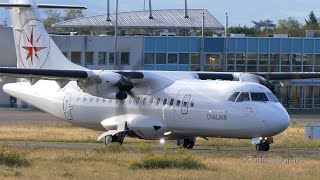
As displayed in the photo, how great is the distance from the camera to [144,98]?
38.6 metres

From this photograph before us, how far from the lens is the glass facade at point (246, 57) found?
7900 cm

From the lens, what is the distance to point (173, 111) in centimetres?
3731

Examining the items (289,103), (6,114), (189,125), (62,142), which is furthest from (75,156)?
(289,103)

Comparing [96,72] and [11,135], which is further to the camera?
[11,135]

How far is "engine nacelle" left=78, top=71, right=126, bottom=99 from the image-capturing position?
124 ft

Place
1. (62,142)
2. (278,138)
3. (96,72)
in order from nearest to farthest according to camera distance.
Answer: (96,72), (62,142), (278,138)

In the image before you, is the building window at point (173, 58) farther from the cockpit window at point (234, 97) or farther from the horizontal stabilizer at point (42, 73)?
the cockpit window at point (234, 97)

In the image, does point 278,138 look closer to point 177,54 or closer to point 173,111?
point 173,111

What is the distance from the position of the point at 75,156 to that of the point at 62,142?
1014cm

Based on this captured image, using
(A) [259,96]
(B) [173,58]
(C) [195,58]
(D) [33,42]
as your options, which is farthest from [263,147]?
(C) [195,58]

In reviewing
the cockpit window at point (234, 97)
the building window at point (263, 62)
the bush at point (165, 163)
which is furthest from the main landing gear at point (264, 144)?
the building window at point (263, 62)

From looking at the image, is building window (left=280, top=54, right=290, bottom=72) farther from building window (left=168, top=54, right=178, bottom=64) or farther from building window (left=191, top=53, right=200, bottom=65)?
building window (left=168, top=54, right=178, bottom=64)

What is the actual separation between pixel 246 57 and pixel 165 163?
5373 cm

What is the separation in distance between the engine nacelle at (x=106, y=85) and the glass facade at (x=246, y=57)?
4011 centimetres
